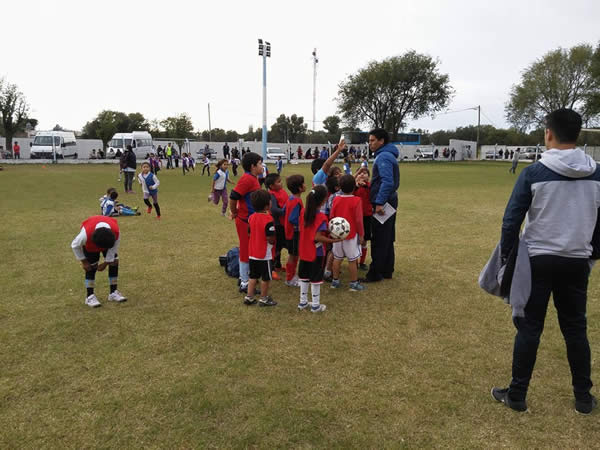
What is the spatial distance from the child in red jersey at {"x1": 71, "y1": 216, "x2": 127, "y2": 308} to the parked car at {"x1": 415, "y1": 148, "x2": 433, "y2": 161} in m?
54.1

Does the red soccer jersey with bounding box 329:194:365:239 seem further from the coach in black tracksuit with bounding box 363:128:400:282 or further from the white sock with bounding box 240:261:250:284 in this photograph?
the white sock with bounding box 240:261:250:284

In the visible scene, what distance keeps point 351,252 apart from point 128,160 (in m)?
13.1

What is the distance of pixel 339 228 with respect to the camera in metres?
4.86

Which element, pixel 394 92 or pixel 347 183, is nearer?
pixel 347 183

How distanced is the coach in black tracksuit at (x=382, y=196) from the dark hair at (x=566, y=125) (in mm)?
2764

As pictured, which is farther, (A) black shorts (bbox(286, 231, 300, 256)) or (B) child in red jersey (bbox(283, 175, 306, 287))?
(A) black shorts (bbox(286, 231, 300, 256))

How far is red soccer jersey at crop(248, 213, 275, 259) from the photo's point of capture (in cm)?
470

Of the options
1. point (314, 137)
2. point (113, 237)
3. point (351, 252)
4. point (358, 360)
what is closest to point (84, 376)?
point (113, 237)

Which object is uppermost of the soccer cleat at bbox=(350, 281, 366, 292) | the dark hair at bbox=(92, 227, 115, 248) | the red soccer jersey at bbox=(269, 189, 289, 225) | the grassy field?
the red soccer jersey at bbox=(269, 189, 289, 225)

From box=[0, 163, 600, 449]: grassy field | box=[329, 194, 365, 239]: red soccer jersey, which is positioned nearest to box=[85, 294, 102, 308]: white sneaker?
box=[0, 163, 600, 449]: grassy field

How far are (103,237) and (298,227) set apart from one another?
91.6 inches

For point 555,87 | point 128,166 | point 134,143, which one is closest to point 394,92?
point 555,87

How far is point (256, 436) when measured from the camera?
2760mm

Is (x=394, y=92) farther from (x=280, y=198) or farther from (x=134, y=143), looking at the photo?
(x=280, y=198)
